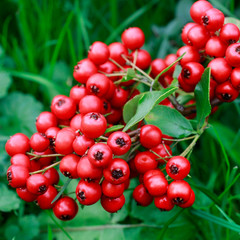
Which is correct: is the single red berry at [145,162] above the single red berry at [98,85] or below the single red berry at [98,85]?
below

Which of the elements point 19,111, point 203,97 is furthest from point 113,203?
point 19,111

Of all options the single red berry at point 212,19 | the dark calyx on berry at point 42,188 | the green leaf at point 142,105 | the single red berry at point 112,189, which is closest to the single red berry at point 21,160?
the dark calyx on berry at point 42,188

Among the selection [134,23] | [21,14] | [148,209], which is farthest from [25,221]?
[134,23]

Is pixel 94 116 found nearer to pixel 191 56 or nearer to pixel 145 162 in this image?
pixel 145 162

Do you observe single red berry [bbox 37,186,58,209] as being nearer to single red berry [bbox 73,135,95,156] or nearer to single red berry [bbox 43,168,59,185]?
single red berry [bbox 43,168,59,185]

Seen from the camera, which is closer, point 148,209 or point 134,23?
point 148,209

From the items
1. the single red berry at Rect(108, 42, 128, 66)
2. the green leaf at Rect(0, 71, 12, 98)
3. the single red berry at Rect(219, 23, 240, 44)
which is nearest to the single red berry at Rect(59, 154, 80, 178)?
the single red berry at Rect(108, 42, 128, 66)

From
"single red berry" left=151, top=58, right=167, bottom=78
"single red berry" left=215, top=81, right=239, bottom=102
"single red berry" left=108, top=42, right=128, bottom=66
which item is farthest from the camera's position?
"single red berry" left=151, top=58, right=167, bottom=78

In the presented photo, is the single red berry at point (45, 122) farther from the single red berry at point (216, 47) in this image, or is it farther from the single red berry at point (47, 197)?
the single red berry at point (216, 47)

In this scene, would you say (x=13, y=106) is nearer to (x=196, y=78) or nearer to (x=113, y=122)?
(x=113, y=122)
